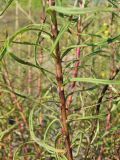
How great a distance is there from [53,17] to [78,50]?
0.73 meters

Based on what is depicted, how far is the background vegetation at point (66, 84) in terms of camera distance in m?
1.05

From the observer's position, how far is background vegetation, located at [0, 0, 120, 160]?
1050 mm

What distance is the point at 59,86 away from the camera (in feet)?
3.89

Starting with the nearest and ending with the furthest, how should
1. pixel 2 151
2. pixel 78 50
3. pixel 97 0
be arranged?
pixel 97 0, pixel 78 50, pixel 2 151

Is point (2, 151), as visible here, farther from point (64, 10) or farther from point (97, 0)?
point (64, 10)

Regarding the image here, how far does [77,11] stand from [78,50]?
3.22 ft

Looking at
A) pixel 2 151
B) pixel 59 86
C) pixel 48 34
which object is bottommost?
pixel 2 151

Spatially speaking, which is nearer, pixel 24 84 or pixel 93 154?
pixel 93 154

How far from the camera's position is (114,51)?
1.72 metres

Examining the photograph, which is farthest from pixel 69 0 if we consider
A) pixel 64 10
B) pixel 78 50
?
pixel 64 10

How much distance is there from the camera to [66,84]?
1234 mm

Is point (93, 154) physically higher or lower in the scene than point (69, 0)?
lower

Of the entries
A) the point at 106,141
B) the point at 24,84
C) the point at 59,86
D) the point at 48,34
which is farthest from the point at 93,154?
the point at 24,84

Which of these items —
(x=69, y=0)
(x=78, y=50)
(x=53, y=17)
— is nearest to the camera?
(x=53, y=17)
